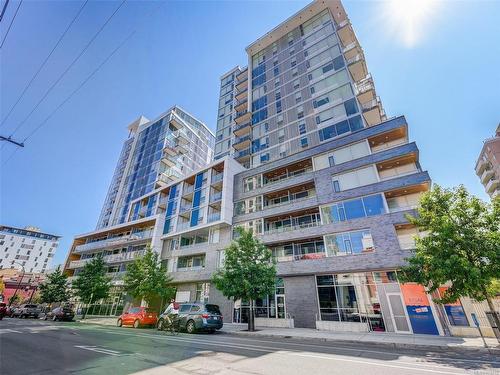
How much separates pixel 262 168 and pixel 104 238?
33.3 metres

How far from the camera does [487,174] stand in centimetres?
4850

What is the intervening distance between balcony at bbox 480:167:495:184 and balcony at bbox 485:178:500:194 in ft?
2.59

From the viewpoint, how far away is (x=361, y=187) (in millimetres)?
20750

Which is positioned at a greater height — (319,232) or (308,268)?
(319,232)

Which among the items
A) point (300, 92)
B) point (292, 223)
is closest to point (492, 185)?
point (300, 92)

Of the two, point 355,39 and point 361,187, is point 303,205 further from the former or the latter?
point 355,39

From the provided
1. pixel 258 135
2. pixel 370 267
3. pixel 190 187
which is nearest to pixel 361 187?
pixel 370 267

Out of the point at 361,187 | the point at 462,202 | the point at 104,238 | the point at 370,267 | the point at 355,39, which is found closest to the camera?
the point at 462,202

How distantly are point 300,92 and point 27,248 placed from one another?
119069mm

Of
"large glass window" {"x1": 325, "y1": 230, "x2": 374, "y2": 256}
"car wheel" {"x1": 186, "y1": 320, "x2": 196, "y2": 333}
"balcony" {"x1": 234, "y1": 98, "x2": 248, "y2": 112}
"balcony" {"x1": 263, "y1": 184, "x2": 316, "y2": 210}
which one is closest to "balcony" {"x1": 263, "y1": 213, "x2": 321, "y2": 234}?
"balcony" {"x1": 263, "y1": 184, "x2": 316, "y2": 210}

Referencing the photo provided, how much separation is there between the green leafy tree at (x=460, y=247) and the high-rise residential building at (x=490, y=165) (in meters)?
42.7

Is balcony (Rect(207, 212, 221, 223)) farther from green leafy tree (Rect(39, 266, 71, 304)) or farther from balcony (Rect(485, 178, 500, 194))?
balcony (Rect(485, 178, 500, 194))

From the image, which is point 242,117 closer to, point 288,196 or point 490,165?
point 288,196

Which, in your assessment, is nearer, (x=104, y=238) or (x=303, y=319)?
(x=303, y=319)
